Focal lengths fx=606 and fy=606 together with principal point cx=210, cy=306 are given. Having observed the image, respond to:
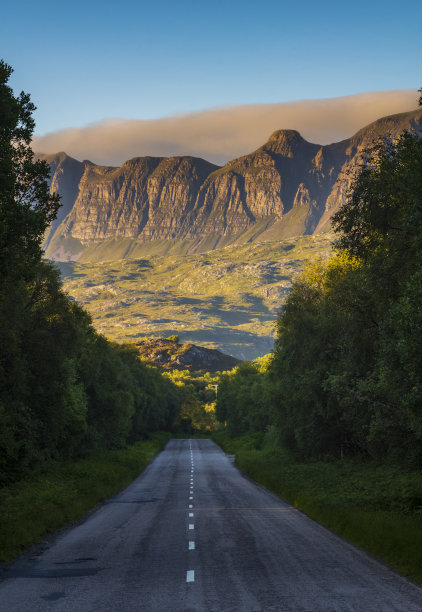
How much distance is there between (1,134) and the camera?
2422 cm

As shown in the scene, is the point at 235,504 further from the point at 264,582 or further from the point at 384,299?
the point at 264,582

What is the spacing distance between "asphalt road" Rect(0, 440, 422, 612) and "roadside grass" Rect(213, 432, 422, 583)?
2.00ft

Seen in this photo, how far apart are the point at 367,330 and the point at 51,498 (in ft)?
56.4

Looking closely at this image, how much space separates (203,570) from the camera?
14.6 metres

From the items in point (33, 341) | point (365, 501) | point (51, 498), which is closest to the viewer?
point (365, 501)

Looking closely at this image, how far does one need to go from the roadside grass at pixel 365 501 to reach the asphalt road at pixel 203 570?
610 millimetres

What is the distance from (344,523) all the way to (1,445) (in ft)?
62.1

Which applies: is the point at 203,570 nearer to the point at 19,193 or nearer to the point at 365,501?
the point at 365,501

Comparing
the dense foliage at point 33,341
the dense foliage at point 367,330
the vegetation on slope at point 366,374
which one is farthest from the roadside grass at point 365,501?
the dense foliage at point 33,341

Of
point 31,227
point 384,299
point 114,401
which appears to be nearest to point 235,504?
point 384,299

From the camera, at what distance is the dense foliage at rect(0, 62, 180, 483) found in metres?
23.9

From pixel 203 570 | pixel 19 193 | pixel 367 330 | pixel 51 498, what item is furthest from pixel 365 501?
pixel 19 193

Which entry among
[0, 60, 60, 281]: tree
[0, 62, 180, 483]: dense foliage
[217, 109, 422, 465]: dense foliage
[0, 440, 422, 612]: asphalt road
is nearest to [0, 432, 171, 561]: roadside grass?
[0, 440, 422, 612]: asphalt road

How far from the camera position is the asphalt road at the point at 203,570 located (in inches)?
453
